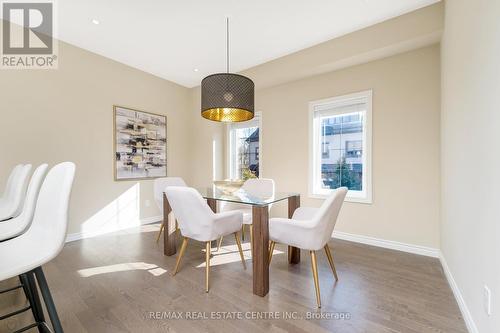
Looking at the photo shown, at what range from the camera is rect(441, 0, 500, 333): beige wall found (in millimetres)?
1154

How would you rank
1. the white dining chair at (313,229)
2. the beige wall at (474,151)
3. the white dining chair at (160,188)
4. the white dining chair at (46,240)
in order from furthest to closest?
1. the white dining chair at (160,188)
2. the white dining chair at (313,229)
3. the beige wall at (474,151)
4. the white dining chair at (46,240)

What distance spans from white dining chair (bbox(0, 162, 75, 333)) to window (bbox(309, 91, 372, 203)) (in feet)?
10.2

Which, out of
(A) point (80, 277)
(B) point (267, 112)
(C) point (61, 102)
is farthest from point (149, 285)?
(B) point (267, 112)

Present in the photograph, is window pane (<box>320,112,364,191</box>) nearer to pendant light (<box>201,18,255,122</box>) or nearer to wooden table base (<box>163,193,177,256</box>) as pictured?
pendant light (<box>201,18,255,122</box>)

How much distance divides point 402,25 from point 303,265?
9.56 ft

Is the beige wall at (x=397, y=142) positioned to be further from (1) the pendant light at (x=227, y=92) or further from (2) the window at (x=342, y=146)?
(1) the pendant light at (x=227, y=92)

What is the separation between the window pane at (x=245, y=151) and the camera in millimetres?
4297

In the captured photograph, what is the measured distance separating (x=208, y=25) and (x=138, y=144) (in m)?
2.31

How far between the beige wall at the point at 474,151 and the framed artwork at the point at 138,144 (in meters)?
4.21

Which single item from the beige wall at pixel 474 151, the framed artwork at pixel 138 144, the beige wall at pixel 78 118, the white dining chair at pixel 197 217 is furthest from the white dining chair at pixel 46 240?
the framed artwork at pixel 138 144

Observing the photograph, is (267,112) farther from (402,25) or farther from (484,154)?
(484,154)

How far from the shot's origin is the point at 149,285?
1.99 metres

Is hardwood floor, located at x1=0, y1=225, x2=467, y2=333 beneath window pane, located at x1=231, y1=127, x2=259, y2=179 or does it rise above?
beneath

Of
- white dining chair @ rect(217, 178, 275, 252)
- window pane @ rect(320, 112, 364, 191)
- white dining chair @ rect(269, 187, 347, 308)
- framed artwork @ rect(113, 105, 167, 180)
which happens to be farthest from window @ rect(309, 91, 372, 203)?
framed artwork @ rect(113, 105, 167, 180)
